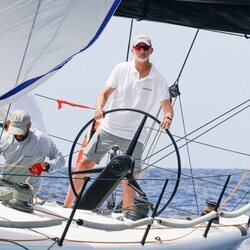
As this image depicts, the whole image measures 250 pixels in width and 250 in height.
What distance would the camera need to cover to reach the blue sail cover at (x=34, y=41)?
6.27 meters

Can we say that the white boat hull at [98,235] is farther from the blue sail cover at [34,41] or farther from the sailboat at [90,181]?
the blue sail cover at [34,41]

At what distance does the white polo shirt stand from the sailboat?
40 centimetres

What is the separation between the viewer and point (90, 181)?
7.20 metres

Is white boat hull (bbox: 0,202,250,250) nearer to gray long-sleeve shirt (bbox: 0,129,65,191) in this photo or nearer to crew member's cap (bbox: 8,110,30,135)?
gray long-sleeve shirt (bbox: 0,129,65,191)

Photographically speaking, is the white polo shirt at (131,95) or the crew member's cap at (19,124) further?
the white polo shirt at (131,95)

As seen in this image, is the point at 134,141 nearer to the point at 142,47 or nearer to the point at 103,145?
the point at 103,145

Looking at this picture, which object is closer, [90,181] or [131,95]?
[90,181]

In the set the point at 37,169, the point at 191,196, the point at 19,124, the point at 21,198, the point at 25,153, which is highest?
the point at 191,196

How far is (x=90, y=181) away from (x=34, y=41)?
1.31m

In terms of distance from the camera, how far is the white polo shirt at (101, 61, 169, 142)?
317 inches

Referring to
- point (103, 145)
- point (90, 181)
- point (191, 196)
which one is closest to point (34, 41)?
point (90, 181)

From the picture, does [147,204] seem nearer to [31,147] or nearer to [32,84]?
[31,147]

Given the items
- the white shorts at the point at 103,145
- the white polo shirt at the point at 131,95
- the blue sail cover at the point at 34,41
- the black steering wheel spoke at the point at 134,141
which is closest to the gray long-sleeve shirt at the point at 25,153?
the white shorts at the point at 103,145

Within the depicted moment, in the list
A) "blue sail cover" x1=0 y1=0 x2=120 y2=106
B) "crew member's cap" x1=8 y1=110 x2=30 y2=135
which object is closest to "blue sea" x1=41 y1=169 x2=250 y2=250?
"crew member's cap" x1=8 y1=110 x2=30 y2=135
